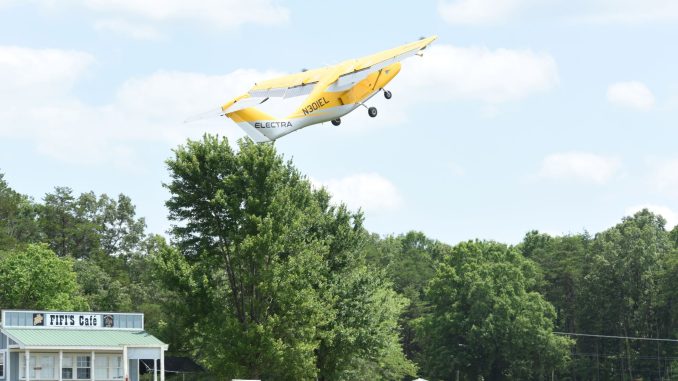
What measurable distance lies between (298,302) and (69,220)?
7219 cm

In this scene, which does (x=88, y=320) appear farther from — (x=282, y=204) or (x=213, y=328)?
(x=282, y=204)

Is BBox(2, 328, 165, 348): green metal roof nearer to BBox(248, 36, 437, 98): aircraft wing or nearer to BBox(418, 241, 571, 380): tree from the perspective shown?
BBox(248, 36, 437, 98): aircraft wing

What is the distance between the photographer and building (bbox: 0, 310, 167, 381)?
2438 inches

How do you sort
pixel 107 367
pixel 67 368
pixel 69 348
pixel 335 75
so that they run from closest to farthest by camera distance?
pixel 335 75, pixel 69 348, pixel 67 368, pixel 107 367

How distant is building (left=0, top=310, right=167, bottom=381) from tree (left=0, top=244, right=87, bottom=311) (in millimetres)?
29480

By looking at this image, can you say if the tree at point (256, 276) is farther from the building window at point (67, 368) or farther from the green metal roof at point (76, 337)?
the building window at point (67, 368)

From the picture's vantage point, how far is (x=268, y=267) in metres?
66.1

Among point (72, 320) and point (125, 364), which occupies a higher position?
point (72, 320)

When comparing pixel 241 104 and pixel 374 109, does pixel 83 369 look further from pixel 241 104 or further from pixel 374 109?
pixel 374 109

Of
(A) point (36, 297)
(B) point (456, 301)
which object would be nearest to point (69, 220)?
(A) point (36, 297)

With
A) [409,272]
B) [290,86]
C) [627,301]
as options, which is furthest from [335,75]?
[409,272]

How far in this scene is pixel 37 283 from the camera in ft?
318

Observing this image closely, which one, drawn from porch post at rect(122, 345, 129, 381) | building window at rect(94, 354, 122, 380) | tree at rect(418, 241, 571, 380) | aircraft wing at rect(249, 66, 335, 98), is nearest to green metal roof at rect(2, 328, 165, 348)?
porch post at rect(122, 345, 129, 381)

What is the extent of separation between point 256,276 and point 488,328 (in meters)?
53.2
